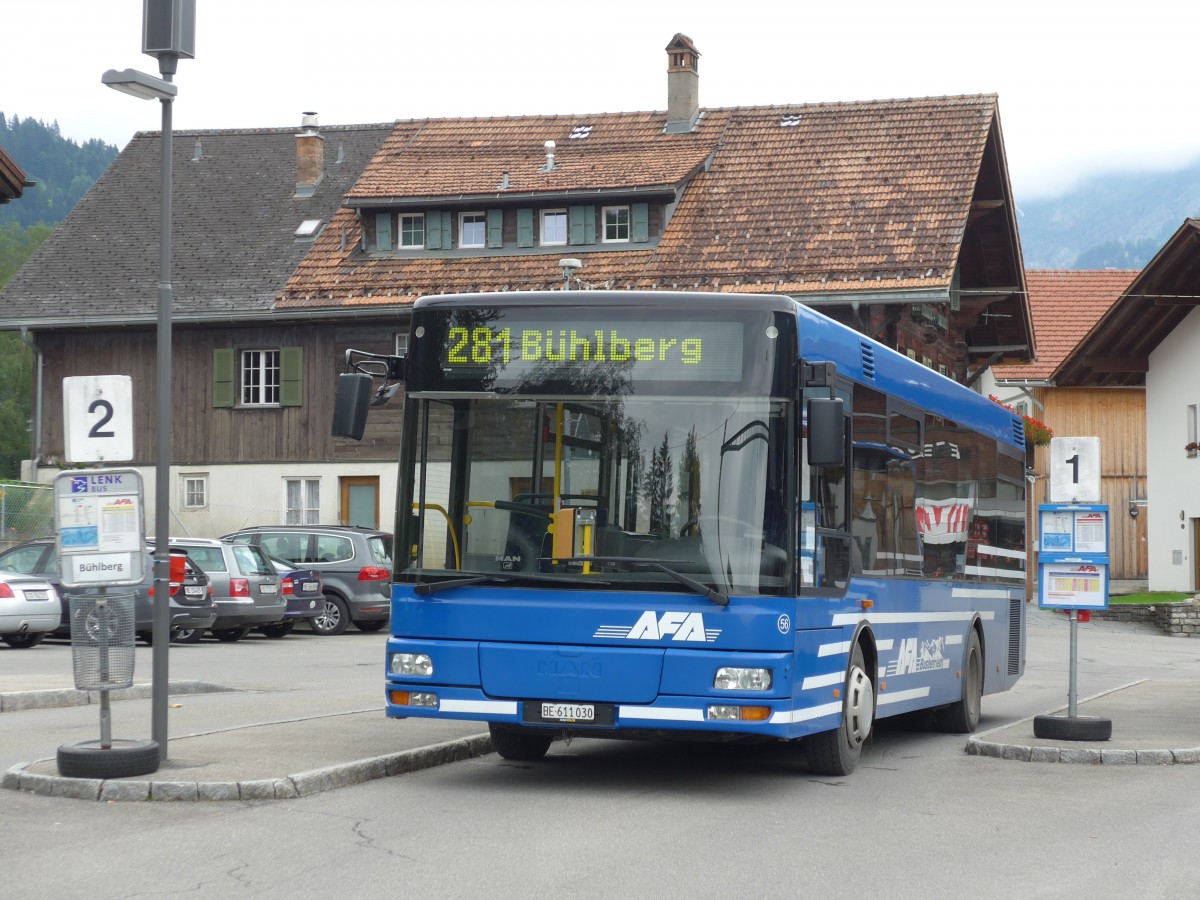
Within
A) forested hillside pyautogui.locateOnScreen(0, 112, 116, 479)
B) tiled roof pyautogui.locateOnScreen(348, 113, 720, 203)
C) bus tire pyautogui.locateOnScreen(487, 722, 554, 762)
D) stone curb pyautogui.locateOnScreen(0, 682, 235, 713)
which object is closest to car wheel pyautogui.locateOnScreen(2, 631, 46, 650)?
stone curb pyautogui.locateOnScreen(0, 682, 235, 713)

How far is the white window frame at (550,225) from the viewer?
4062 cm

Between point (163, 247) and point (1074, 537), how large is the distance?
24.4ft

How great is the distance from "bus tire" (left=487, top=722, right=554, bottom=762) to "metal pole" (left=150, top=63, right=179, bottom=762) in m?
2.25

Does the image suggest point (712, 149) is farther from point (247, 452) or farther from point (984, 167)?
point (247, 452)

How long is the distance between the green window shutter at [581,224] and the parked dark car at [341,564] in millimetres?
12075

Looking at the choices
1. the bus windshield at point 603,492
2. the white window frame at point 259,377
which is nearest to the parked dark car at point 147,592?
the bus windshield at point 603,492

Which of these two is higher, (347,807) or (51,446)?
(51,446)

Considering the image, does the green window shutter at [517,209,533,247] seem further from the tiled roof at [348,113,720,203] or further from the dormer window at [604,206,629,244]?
the dormer window at [604,206,629,244]

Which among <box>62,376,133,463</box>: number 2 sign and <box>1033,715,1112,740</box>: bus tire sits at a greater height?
<box>62,376,133,463</box>: number 2 sign

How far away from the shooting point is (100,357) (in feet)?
140

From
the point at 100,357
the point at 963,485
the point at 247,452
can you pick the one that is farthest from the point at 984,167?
the point at 963,485

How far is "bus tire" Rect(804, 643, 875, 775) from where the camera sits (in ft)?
37.7

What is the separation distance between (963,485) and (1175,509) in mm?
29992

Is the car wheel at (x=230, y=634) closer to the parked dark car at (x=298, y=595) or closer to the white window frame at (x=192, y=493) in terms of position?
the parked dark car at (x=298, y=595)
